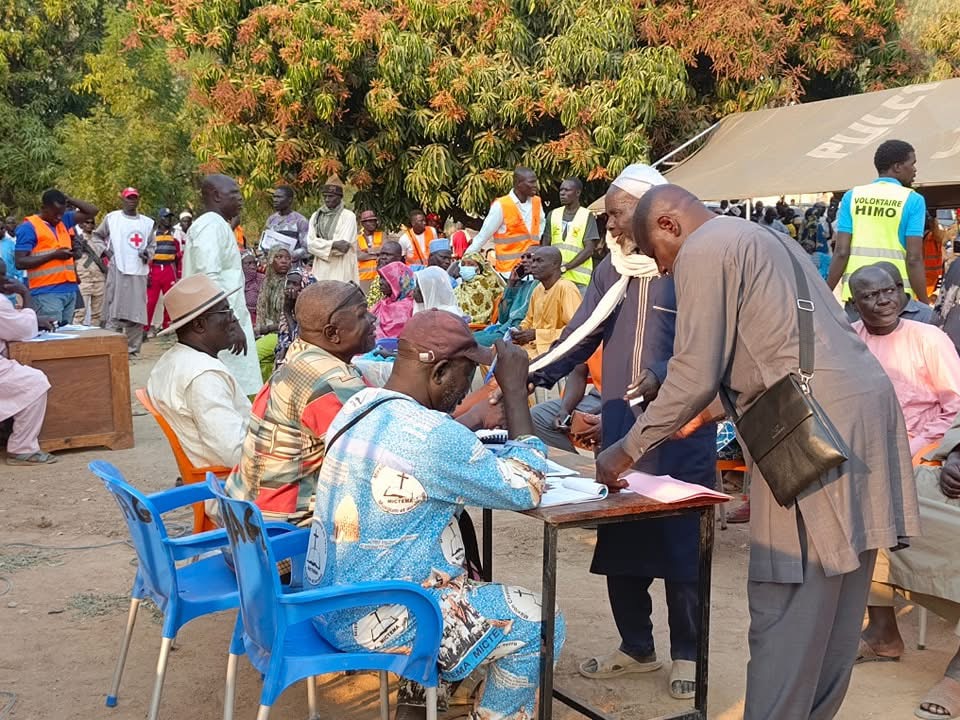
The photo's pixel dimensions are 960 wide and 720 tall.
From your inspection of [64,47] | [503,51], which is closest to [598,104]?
[503,51]

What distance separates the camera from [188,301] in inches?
191

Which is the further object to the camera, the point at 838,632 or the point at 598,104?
the point at 598,104

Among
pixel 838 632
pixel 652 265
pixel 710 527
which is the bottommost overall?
pixel 838 632

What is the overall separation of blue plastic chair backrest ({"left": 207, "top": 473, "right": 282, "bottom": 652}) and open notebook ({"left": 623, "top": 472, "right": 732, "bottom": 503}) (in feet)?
3.82

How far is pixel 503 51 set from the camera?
46.0 ft

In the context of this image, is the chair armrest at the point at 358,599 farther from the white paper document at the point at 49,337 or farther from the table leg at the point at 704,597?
the white paper document at the point at 49,337

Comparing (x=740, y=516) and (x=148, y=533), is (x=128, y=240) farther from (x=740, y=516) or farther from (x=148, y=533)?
(x=148, y=533)

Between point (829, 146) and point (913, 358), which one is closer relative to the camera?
point (913, 358)

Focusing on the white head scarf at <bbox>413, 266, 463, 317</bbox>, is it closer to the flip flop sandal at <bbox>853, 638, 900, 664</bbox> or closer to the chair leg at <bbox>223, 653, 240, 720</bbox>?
the flip flop sandal at <bbox>853, 638, 900, 664</bbox>

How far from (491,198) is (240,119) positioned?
11.8ft

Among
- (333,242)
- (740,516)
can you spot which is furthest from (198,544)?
(333,242)

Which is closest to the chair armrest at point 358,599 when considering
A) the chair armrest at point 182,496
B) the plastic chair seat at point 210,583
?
the plastic chair seat at point 210,583

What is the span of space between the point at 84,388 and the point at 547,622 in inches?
244

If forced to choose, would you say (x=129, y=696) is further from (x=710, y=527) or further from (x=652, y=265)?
(x=652, y=265)
